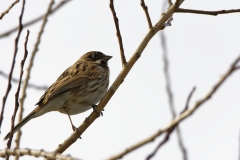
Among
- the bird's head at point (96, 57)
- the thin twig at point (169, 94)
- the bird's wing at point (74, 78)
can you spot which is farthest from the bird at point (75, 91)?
the thin twig at point (169, 94)

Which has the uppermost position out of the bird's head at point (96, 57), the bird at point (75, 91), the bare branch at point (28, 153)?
the bird's head at point (96, 57)

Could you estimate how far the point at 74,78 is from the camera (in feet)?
25.2

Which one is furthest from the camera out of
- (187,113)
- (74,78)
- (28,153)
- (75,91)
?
(74,78)

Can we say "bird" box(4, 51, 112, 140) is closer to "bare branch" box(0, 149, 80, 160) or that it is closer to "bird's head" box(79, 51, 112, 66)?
"bird's head" box(79, 51, 112, 66)

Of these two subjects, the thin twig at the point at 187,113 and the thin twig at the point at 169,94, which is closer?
the thin twig at the point at 187,113

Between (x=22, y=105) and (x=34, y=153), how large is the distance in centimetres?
153

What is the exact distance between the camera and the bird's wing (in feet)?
23.0

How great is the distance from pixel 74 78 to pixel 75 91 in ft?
1.68

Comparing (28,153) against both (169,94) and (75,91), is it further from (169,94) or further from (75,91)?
(75,91)

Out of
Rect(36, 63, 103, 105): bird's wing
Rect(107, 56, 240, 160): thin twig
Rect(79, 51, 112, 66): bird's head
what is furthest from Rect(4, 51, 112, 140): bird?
Rect(107, 56, 240, 160): thin twig

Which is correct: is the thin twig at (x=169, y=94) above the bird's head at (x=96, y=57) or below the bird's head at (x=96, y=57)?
below

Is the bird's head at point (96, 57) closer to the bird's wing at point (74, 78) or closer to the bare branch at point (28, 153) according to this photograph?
the bird's wing at point (74, 78)

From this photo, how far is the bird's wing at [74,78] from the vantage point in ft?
23.0

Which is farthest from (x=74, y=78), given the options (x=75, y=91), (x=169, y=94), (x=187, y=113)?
(x=187, y=113)
